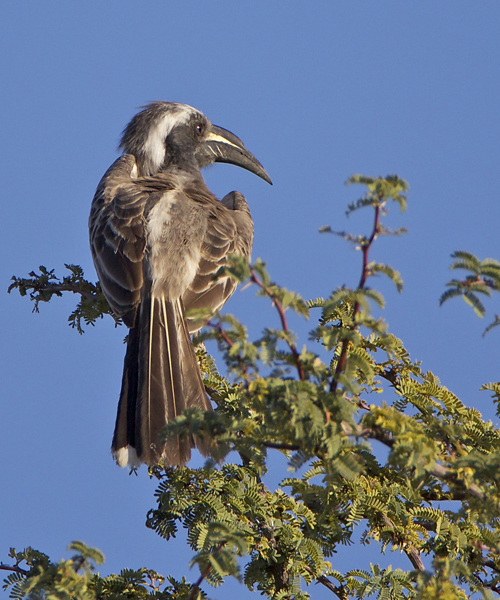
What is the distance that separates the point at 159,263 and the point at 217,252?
0.54 m

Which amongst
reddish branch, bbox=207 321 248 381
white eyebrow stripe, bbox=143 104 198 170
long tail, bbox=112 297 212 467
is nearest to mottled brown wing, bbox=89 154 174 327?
long tail, bbox=112 297 212 467

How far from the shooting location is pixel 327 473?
3.03m

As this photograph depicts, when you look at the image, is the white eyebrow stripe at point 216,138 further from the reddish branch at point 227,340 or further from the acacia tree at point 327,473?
the reddish branch at point 227,340

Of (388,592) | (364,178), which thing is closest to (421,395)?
(388,592)

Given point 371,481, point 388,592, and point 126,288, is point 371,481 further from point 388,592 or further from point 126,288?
point 126,288

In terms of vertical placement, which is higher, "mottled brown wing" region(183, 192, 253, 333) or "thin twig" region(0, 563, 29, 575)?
"mottled brown wing" region(183, 192, 253, 333)

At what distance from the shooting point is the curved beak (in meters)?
7.90

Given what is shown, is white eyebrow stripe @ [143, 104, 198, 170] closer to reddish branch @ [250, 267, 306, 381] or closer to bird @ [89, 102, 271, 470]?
bird @ [89, 102, 271, 470]

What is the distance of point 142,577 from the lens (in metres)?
3.27

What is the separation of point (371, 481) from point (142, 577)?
3.88 feet

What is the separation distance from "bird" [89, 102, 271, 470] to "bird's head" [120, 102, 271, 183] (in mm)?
14

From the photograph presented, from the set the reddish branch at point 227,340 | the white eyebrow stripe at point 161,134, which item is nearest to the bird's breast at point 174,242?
the white eyebrow stripe at point 161,134

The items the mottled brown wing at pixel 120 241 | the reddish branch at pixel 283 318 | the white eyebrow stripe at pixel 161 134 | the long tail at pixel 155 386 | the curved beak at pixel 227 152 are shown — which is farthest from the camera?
the curved beak at pixel 227 152

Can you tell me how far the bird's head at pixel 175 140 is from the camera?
24.2ft
